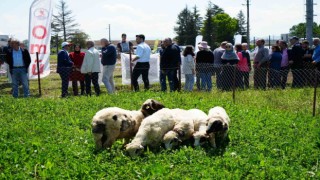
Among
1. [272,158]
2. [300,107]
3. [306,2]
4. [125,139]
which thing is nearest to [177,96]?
[300,107]

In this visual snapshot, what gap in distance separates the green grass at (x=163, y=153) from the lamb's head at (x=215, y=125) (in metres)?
0.28

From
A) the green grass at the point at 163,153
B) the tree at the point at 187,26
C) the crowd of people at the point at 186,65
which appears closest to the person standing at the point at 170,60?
the crowd of people at the point at 186,65

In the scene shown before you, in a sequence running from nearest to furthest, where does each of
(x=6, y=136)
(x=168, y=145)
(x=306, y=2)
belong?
(x=168, y=145), (x=6, y=136), (x=306, y=2)

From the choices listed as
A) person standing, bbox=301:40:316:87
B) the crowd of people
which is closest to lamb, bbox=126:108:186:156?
the crowd of people

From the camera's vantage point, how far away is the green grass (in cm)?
483

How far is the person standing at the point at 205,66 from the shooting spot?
14.6m

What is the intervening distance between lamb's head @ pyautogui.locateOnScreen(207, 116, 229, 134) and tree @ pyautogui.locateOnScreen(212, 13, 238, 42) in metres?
64.0

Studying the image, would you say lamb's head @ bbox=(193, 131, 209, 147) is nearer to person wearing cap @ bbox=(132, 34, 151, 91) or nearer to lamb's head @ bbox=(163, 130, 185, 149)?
lamb's head @ bbox=(163, 130, 185, 149)

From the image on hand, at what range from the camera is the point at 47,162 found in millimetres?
5117

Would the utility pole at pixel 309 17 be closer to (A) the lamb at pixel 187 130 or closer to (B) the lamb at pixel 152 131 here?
(A) the lamb at pixel 187 130

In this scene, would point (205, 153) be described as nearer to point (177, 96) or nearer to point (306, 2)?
point (177, 96)

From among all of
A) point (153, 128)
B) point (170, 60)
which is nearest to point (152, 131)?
point (153, 128)

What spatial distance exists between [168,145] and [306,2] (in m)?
16.4

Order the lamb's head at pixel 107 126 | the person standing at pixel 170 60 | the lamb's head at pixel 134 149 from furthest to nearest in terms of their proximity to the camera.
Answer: the person standing at pixel 170 60, the lamb's head at pixel 107 126, the lamb's head at pixel 134 149
